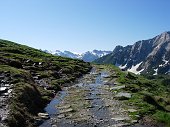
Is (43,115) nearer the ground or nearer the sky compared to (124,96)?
nearer the ground

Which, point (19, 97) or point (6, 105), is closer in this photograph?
point (6, 105)

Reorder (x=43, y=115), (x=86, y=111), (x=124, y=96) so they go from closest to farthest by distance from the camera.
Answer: (x=43, y=115)
(x=86, y=111)
(x=124, y=96)

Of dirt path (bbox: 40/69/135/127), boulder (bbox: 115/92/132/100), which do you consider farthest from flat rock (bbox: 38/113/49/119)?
boulder (bbox: 115/92/132/100)

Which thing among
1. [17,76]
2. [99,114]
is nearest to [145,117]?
[99,114]

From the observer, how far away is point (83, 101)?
49188mm

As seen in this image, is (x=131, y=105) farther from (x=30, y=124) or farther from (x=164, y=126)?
(x=30, y=124)

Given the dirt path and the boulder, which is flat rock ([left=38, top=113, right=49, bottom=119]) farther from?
the boulder

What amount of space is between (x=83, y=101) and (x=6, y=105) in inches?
578

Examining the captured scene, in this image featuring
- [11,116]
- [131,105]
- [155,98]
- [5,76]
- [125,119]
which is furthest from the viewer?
[5,76]

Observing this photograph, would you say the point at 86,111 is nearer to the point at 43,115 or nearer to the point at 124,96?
the point at 43,115

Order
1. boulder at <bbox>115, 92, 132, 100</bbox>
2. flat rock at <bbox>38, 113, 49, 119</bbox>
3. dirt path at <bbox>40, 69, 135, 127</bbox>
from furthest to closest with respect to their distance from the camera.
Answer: boulder at <bbox>115, 92, 132, 100</bbox>, flat rock at <bbox>38, 113, 49, 119</bbox>, dirt path at <bbox>40, 69, 135, 127</bbox>

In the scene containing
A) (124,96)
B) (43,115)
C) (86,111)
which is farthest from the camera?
(124,96)

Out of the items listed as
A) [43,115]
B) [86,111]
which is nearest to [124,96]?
[86,111]

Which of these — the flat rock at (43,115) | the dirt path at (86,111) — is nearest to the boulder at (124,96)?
the dirt path at (86,111)
